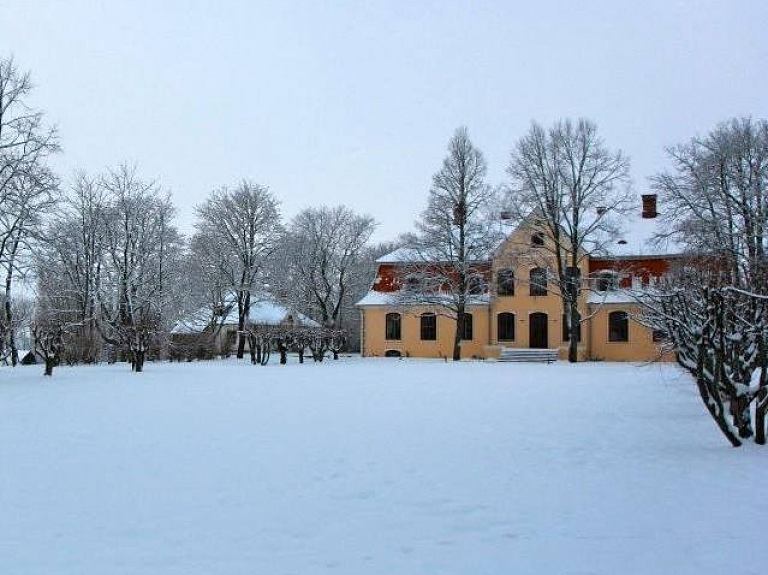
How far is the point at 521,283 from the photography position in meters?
40.1

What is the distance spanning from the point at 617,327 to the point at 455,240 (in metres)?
9.99

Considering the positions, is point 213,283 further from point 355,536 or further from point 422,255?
point 355,536

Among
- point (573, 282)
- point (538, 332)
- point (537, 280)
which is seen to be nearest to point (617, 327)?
point (538, 332)

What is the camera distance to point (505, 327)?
40.7m

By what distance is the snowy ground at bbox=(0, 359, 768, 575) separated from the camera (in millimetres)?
4691

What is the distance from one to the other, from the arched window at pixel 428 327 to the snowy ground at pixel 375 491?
1152 inches

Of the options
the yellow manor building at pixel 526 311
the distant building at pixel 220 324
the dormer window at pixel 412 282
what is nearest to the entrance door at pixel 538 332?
the yellow manor building at pixel 526 311

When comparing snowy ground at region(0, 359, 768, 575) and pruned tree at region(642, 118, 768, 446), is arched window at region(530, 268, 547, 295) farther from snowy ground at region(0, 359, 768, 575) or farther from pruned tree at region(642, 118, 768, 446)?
snowy ground at region(0, 359, 768, 575)

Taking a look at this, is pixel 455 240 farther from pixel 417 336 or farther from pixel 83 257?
pixel 83 257

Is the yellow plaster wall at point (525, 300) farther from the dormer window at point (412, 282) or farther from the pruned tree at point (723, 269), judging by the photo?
the pruned tree at point (723, 269)

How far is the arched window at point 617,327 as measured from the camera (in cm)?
3875

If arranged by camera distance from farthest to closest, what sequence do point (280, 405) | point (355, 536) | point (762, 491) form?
point (280, 405)
point (762, 491)
point (355, 536)

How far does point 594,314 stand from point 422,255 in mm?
9208

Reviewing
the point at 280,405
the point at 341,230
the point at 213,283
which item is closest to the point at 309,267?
the point at 341,230
